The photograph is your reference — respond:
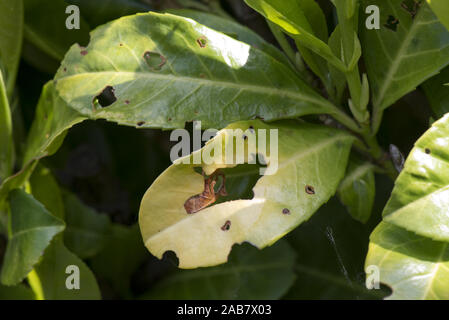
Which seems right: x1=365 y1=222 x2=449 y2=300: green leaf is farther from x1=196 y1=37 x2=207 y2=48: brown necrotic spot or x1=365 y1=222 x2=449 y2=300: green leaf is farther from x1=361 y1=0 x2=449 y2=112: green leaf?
x1=196 y1=37 x2=207 y2=48: brown necrotic spot

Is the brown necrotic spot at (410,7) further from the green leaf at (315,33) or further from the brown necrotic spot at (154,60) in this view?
→ the brown necrotic spot at (154,60)

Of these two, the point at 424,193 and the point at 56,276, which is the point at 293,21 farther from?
the point at 56,276

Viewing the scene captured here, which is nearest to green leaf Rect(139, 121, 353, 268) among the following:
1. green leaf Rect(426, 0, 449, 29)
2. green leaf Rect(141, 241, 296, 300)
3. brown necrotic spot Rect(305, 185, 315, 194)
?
brown necrotic spot Rect(305, 185, 315, 194)

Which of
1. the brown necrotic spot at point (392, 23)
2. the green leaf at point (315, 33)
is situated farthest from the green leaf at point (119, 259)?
the brown necrotic spot at point (392, 23)

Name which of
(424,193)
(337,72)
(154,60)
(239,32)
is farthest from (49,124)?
(424,193)

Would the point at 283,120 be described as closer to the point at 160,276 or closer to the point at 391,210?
the point at 391,210

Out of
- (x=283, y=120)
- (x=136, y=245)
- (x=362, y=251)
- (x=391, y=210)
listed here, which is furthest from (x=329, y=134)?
(x=136, y=245)
